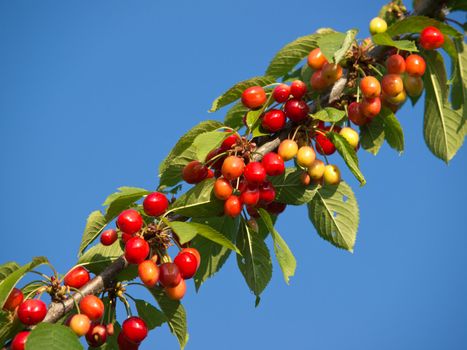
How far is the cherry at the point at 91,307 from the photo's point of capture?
2.79 m

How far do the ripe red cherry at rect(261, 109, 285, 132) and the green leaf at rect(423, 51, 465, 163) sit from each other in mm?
823

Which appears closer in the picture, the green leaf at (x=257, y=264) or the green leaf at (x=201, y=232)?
the green leaf at (x=201, y=232)

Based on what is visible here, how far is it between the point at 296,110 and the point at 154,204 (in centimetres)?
84

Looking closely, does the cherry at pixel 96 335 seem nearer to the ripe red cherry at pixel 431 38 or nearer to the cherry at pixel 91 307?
the cherry at pixel 91 307

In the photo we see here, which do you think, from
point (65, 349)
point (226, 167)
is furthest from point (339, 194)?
point (65, 349)

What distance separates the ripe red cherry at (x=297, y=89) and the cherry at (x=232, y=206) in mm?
651

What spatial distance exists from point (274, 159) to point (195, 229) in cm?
57

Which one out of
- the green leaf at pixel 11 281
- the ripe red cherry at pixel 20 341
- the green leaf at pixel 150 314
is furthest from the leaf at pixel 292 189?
the ripe red cherry at pixel 20 341

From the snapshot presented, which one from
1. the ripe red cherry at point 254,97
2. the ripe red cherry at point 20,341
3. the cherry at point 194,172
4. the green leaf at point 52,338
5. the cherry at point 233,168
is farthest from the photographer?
the ripe red cherry at point 254,97

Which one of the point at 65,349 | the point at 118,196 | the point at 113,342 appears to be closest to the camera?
the point at 65,349

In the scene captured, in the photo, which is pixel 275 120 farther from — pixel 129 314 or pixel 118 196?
pixel 129 314

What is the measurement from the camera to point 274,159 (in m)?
3.03

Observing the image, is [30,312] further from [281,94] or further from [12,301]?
[281,94]

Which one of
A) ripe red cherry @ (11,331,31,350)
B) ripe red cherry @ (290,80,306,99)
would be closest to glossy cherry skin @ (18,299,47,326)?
ripe red cherry @ (11,331,31,350)
